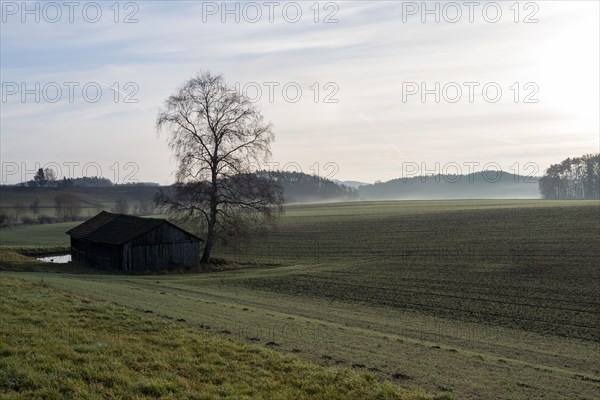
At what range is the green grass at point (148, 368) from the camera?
29.9ft

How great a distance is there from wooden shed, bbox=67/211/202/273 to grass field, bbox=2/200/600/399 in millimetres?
4986

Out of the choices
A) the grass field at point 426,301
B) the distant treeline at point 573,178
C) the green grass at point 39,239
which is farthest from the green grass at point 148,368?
the distant treeline at point 573,178

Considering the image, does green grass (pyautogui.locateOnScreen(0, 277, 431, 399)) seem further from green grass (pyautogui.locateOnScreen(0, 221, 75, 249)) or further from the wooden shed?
green grass (pyautogui.locateOnScreen(0, 221, 75, 249))

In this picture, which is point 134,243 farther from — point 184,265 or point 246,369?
point 246,369

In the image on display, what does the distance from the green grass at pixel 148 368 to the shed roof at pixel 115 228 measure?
31081 millimetres

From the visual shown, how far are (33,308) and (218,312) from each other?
6.32m

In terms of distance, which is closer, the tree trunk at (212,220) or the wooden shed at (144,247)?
the wooden shed at (144,247)

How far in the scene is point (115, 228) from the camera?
48719mm

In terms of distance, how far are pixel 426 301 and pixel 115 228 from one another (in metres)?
30.5

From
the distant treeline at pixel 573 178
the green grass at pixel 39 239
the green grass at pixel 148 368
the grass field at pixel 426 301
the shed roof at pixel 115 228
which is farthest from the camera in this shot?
the distant treeline at pixel 573 178

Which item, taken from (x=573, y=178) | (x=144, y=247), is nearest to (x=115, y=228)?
(x=144, y=247)

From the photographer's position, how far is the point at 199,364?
10969mm

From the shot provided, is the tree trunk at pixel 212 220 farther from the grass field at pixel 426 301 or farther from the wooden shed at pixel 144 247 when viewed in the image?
the grass field at pixel 426 301

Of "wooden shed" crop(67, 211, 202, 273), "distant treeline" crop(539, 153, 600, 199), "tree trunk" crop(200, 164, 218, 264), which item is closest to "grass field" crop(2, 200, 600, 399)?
"tree trunk" crop(200, 164, 218, 264)
